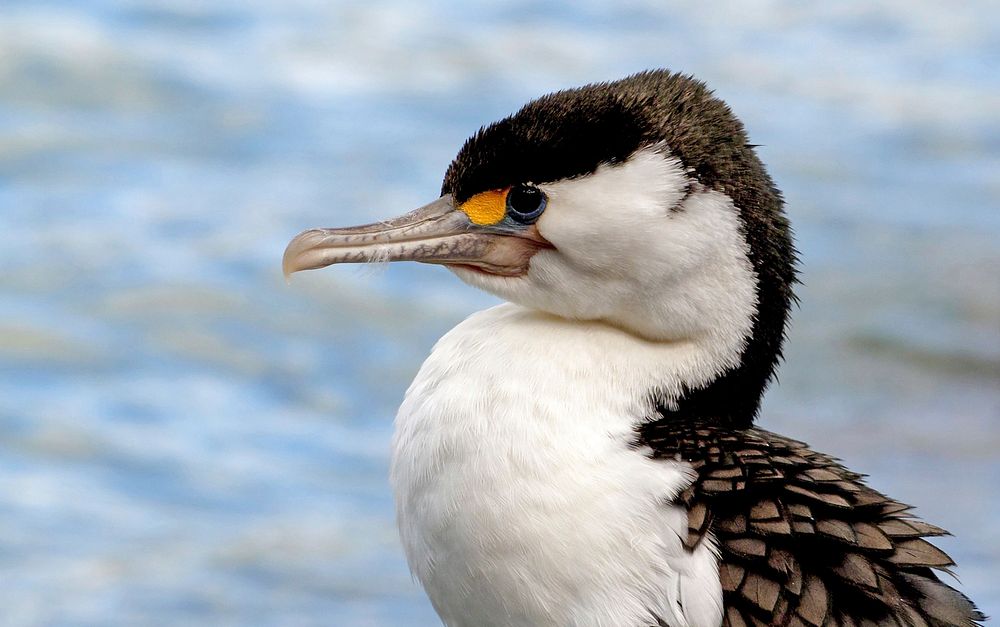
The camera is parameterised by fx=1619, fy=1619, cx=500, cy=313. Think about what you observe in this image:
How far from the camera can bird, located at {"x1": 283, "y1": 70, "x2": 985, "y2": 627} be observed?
148 inches

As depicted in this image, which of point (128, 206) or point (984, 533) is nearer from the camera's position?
point (984, 533)

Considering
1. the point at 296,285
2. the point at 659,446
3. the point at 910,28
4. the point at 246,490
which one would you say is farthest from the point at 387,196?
the point at 659,446

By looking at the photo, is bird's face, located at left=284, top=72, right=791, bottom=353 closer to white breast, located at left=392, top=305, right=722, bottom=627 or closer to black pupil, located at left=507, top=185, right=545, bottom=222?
black pupil, located at left=507, top=185, right=545, bottom=222

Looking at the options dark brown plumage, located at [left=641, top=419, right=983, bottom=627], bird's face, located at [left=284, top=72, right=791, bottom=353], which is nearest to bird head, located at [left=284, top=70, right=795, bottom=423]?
bird's face, located at [left=284, top=72, right=791, bottom=353]

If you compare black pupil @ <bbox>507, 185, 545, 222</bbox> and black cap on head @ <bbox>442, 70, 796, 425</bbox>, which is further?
black pupil @ <bbox>507, 185, 545, 222</bbox>

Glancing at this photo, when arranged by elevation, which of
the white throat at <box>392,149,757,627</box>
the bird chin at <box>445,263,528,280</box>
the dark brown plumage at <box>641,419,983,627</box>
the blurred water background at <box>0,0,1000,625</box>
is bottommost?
the dark brown plumage at <box>641,419,983,627</box>

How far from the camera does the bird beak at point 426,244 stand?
4078mm

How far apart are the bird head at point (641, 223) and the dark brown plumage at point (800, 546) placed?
0.25m

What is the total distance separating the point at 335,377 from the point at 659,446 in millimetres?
5469

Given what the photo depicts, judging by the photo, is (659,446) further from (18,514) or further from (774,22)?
(774,22)

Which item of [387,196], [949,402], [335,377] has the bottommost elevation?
[949,402]

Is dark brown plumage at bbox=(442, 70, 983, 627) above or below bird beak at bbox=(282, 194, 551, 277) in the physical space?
below

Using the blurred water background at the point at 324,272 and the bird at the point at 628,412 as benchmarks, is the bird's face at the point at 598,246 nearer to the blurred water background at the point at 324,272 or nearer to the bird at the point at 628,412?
the bird at the point at 628,412

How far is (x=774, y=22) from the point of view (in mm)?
14328
